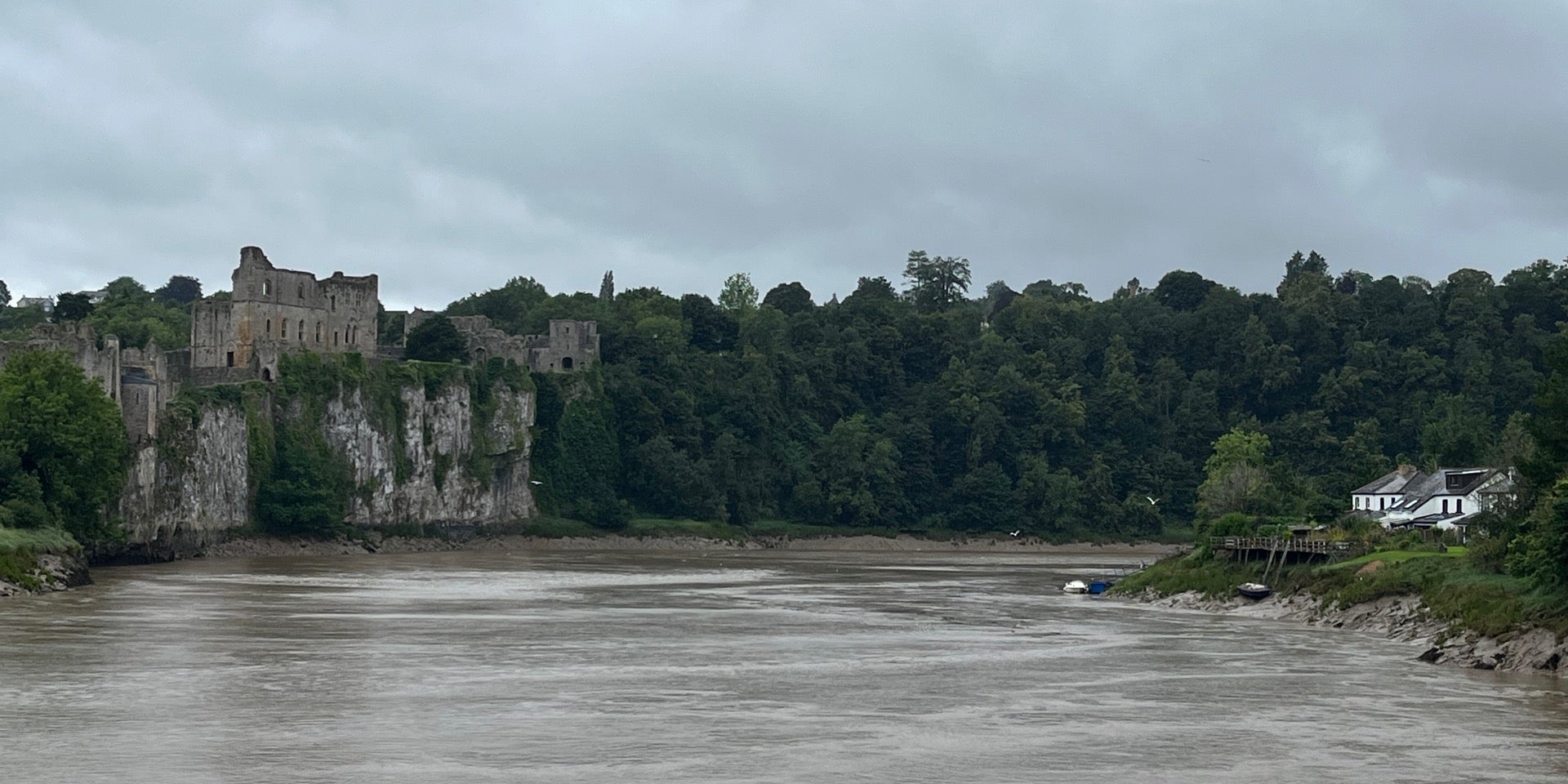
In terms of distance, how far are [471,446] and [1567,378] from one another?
10527 cm

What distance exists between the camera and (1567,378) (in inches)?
2207

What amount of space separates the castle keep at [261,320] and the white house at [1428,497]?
244 ft

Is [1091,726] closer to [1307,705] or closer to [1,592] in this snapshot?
[1307,705]

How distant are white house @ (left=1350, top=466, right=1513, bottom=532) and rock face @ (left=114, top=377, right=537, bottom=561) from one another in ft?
201

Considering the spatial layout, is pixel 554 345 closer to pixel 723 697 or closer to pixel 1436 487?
pixel 1436 487

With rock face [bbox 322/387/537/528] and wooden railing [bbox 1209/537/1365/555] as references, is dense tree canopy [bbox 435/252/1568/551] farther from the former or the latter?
wooden railing [bbox 1209/537/1365/555]

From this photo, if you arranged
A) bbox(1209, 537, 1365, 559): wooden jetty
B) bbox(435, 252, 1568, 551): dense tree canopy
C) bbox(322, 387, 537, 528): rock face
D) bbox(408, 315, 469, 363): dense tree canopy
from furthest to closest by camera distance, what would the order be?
1. bbox(435, 252, 1568, 551): dense tree canopy
2. bbox(408, 315, 469, 363): dense tree canopy
3. bbox(322, 387, 537, 528): rock face
4. bbox(1209, 537, 1365, 559): wooden jetty

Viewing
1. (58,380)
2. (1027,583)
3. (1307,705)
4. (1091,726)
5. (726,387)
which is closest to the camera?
(1091,726)

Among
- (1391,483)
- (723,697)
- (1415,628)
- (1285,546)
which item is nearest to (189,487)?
(1391,483)

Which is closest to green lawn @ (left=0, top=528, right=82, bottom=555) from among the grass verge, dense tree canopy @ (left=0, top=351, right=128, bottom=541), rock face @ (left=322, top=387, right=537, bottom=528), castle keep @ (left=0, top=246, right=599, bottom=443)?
dense tree canopy @ (left=0, top=351, right=128, bottom=541)

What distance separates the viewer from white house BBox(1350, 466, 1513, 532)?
77.9 metres

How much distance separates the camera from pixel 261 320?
13525cm

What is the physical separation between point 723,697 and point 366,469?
328 ft

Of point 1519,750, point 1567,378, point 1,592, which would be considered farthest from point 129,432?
point 1519,750
